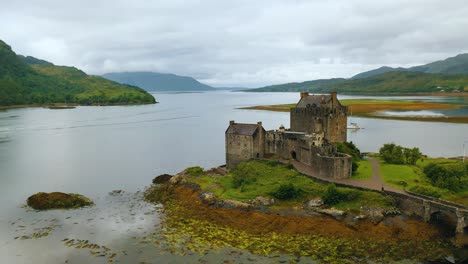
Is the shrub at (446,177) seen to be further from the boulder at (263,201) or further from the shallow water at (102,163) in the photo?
the shallow water at (102,163)

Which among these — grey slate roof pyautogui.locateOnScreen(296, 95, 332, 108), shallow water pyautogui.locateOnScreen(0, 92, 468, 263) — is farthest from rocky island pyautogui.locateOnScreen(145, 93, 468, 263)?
grey slate roof pyautogui.locateOnScreen(296, 95, 332, 108)

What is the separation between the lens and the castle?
1983 inches

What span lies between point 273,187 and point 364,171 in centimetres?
1230

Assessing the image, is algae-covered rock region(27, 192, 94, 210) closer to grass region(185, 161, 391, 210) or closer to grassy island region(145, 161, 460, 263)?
grassy island region(145, 161, 460, 263)

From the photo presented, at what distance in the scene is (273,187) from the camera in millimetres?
43344

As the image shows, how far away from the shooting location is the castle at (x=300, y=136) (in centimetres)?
5038

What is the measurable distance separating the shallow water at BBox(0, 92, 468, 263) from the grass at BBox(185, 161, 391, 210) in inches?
355

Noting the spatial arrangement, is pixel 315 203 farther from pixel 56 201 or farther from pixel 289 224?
pixel 56 201

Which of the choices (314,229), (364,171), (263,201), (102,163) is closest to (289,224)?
(314,229)

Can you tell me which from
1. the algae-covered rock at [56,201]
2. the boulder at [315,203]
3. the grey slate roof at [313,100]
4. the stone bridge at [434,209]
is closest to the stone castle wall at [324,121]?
the grey slate roof at [313,100]

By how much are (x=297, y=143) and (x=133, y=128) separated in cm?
7546

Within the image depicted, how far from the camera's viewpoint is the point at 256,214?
39.3 metres

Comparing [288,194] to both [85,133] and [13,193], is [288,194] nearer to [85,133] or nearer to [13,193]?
[13,193]

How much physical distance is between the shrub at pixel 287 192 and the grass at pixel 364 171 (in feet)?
24.2
